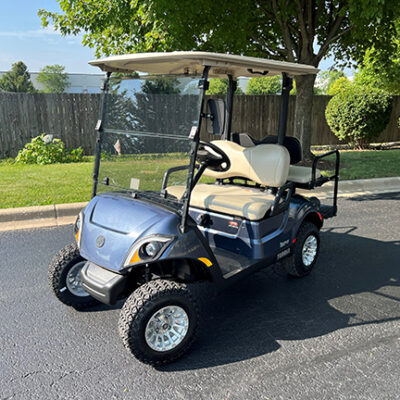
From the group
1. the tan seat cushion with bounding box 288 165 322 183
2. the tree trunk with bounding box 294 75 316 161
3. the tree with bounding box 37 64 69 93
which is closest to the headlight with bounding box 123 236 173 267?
the tan seat cushion with bounding box 288 165 322 183

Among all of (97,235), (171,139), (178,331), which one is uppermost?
(171,139)

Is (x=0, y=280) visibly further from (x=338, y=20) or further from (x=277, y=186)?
(x=338, y=20)

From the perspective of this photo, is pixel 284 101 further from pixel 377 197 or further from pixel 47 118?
pixel 47 118

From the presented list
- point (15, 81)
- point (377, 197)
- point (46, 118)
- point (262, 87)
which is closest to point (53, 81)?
point (15, 81)

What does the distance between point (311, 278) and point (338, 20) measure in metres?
7.07

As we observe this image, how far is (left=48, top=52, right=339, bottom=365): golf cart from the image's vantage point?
2.58 metres

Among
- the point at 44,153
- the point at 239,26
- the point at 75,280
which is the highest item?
the point at 239,26

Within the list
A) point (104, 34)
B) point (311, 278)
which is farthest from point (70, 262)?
point (104, 34)

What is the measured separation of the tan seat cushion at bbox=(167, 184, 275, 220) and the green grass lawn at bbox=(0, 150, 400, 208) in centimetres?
22

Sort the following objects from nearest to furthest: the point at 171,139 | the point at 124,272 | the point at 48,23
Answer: the point at 124,272
the point at 171,139
the point at 48,23

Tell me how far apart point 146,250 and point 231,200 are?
3.82 feet

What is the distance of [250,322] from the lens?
10.1 ft

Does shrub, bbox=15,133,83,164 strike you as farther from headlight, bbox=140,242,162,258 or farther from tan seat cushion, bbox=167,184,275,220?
headlight, bbox=140,242,162,258

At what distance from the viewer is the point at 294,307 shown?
3312 millimetres
